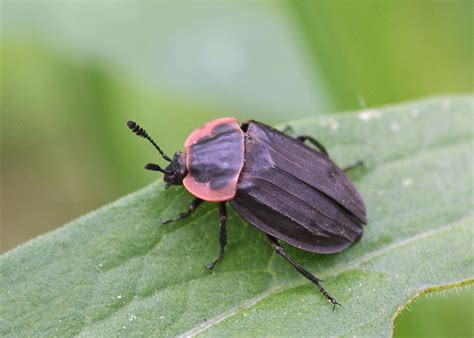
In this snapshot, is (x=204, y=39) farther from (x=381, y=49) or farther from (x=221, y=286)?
(x=221, y=286)

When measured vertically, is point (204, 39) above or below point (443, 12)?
above

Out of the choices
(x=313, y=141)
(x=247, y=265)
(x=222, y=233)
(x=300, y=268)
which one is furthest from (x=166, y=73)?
(x=300, y=268)

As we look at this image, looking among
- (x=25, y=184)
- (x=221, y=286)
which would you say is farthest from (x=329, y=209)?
(x=25, y=184)

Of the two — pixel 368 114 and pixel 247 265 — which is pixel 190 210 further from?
pixel 368 114

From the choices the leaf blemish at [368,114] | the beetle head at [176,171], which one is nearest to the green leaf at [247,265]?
the leaf blemish at [368,114]

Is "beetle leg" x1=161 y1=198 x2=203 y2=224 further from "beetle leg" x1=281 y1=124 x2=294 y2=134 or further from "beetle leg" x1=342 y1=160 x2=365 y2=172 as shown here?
"beetle leg" x1=342 y1=160 x2=365 y2=172

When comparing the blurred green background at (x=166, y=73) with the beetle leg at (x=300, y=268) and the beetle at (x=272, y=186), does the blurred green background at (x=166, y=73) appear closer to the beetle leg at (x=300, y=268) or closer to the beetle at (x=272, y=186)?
the beetle at (x=272, y=186)
